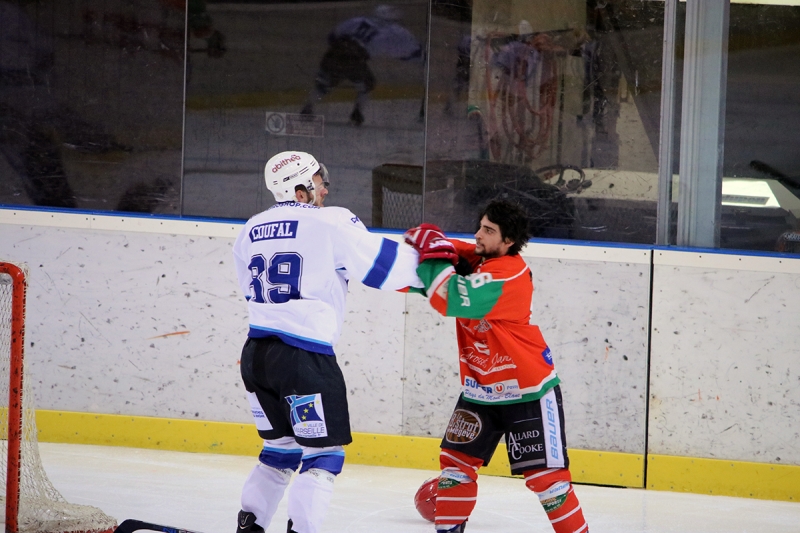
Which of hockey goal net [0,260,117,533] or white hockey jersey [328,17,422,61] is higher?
white hockey jersey [328,17,422,61]

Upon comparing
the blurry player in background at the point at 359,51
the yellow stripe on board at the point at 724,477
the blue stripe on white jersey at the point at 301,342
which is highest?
the blurry player in background at the point at 359,51

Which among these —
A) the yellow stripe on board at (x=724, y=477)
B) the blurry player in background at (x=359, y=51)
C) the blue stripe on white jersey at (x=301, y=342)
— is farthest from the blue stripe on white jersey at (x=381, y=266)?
the blurry player in background at (x=359, y=51)

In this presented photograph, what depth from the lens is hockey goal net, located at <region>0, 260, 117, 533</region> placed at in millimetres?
3219

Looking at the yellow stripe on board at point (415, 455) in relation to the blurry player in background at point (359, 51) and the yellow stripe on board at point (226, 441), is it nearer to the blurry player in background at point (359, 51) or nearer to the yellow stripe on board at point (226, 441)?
the yellow stripe on board at point (226, 441)

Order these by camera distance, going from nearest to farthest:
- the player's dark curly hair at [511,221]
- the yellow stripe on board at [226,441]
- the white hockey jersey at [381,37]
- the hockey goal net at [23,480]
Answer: the player's dark curly hair at [511,221]
the hockey goal net at [23,480]
the yellow stripe on board at [226,441]
the white hockey jersey at [381,37]

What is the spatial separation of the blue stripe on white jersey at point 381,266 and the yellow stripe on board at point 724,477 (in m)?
2.12

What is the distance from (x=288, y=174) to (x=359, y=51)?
2.48 m

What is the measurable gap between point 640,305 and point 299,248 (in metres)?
2.15

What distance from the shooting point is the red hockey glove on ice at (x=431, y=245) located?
111 inches

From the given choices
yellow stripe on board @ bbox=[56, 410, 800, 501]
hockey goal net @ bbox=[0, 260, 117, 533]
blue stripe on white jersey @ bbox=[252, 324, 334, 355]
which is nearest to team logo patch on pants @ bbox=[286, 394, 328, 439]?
blue stripe on white jersey @ bbox=[252, 324, 334, 355]

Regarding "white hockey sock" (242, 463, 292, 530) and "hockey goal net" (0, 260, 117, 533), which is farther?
"hockey goal net" (0, 260, 117, 533)

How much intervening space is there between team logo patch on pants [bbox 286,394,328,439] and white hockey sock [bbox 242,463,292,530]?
25 centimetres

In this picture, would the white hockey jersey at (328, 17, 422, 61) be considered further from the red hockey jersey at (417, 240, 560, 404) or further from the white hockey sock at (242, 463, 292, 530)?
the white hockey sock at (242, 463, 292, 530)

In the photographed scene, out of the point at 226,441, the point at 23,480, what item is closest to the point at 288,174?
the point at 23,480
